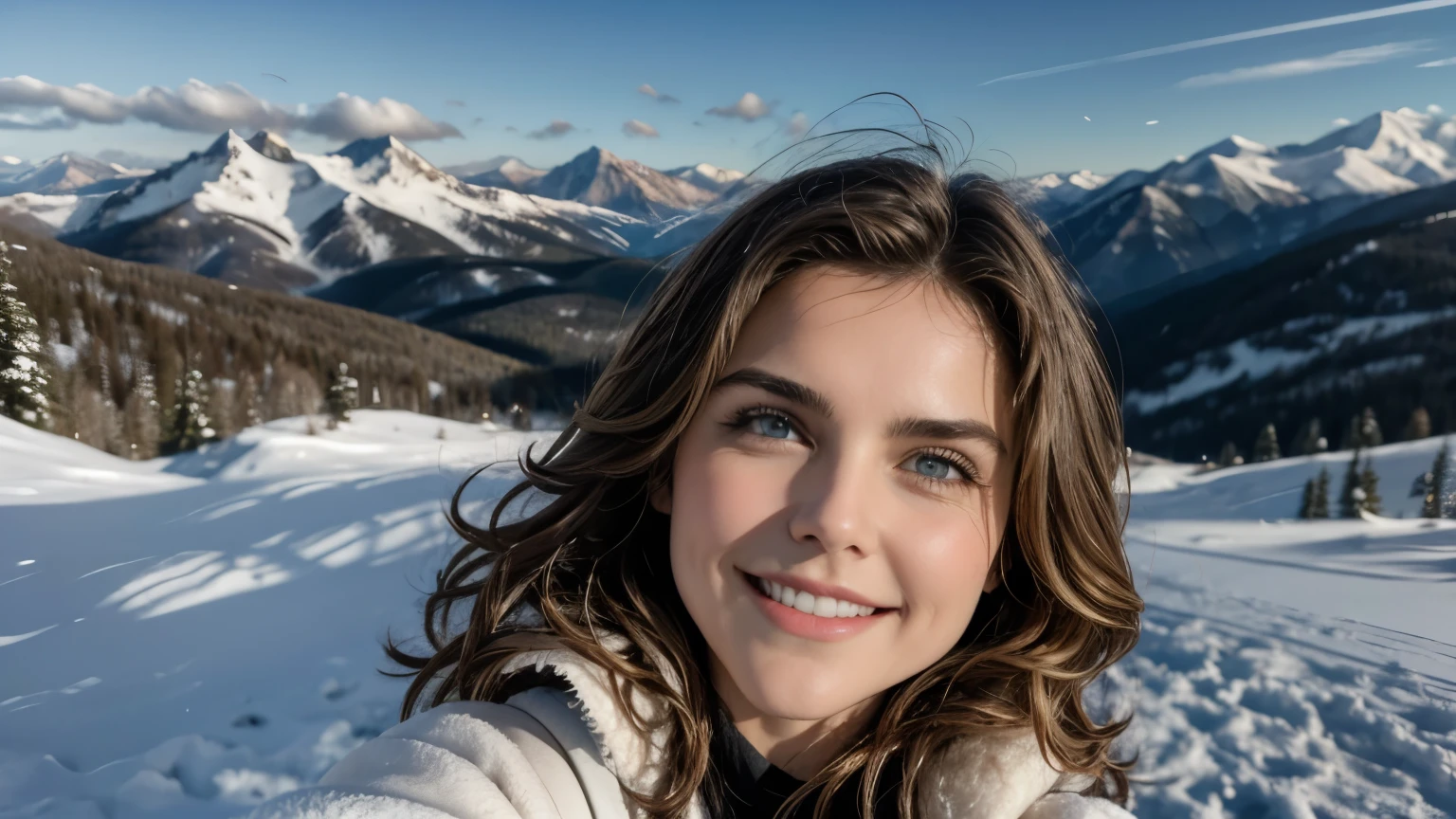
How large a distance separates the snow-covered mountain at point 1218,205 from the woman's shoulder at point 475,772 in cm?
353

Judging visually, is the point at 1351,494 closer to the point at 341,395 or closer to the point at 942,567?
the point at 942,567

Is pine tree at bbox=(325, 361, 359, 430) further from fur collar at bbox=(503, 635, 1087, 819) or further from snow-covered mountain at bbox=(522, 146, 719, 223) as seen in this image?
fur collar at bbox=(503, 635, 1087, 819)

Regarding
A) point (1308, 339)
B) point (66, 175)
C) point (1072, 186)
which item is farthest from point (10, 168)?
point (1308, 339)

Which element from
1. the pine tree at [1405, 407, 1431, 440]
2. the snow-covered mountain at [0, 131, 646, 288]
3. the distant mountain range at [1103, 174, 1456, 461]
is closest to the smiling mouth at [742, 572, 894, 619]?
the snow-covered mountain at [0, 131, 646, 288]

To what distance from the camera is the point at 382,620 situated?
2.24m

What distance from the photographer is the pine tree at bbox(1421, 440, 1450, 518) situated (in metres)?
2.66

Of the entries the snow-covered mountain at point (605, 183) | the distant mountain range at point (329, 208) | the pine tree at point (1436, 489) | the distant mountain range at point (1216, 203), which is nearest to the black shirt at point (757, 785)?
the distant mountain range at point (329, 208)

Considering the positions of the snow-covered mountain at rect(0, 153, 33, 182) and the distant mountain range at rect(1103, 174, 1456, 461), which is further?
the distant mountain range at rect(1103, 174, 1456, 461)

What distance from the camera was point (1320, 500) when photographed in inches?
119

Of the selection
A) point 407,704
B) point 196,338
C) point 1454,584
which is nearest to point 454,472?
point 196,338

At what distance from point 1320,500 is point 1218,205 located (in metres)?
2.07

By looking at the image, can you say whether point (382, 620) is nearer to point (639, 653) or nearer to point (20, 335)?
point (20, 335)

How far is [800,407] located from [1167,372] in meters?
3.82

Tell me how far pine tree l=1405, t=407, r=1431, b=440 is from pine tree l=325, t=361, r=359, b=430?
13.3 feet
